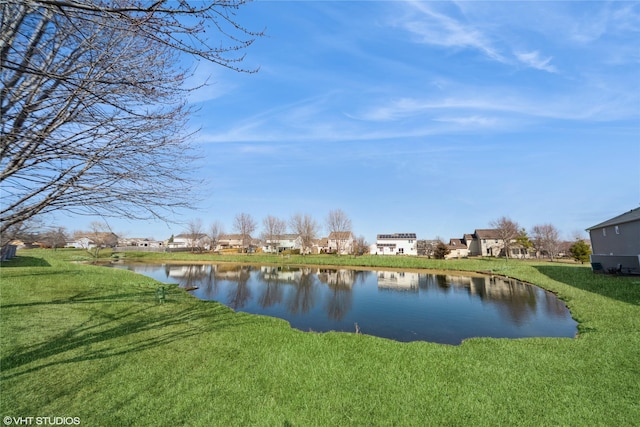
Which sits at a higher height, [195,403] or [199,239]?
[199,239]

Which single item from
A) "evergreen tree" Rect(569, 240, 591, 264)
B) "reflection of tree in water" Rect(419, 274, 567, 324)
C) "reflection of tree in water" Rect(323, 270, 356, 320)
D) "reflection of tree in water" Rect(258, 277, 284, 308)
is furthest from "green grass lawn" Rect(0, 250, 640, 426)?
"evergreen tree" Rect(569, 240, 591, 264)

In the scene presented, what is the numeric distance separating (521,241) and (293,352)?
56.3 m

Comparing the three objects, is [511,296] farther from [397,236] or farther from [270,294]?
[397,236]

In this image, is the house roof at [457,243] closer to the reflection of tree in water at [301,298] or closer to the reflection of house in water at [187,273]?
the reflection of tree in water at [301,298]

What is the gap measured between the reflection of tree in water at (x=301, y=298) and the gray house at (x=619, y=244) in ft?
65.9

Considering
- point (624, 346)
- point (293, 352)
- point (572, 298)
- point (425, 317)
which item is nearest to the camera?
point (293, 352)

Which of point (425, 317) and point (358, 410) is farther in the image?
point (425, 317)

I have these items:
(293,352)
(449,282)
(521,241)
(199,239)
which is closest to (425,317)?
(293,352)

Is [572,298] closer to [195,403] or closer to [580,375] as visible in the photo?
[580,375]

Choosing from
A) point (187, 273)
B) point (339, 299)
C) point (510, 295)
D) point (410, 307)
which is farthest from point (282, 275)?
point (510, 295)

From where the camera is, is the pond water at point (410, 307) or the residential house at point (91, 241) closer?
the pond water at point (410, 307)

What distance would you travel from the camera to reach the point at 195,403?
4363mm

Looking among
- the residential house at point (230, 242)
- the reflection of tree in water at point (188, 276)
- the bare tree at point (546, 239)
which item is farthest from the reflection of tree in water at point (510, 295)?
the residential house at point (230, 242)

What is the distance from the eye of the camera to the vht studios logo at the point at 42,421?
368 centimetres
